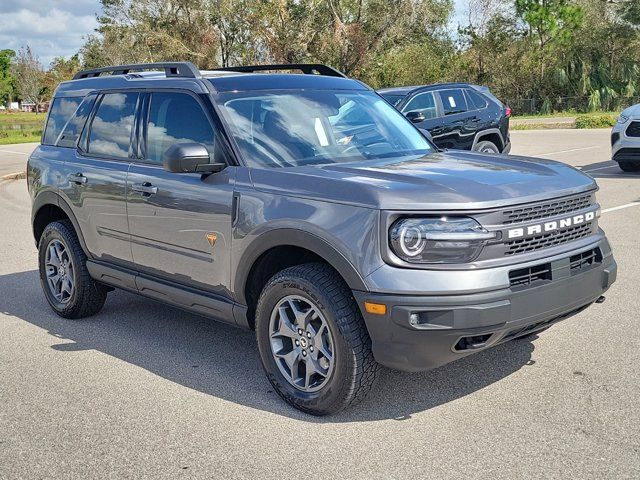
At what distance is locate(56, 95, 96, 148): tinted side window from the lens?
5977 mm

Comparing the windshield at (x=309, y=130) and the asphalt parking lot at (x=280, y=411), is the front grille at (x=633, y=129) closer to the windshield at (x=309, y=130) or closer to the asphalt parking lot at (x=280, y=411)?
the asphalt parking lot at (x=280, y=411)

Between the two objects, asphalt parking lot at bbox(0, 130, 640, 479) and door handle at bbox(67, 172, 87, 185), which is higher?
door handle at bbox(67, 172, 87, 185)

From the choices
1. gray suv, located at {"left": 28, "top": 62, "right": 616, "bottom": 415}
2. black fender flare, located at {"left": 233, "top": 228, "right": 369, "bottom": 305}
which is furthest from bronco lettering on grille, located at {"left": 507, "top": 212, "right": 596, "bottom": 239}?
black fender flare, located at {"left": 233, "top": 228, "right": 369, "bottom": 305}

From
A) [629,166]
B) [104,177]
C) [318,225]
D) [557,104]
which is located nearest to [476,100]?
[629,166]

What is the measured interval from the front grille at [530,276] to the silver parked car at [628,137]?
413 inches

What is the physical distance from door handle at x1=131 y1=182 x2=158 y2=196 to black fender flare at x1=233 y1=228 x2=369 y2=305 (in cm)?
96

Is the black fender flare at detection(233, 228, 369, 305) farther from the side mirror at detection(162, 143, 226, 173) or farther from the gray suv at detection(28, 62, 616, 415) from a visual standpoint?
the side mirror at detection(162, 143, 226, 173)

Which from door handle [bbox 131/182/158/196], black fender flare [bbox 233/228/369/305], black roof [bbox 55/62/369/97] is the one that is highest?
black roof [bbox 55/62/369/97]

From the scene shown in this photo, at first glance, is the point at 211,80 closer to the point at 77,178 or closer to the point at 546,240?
the point at 77,178

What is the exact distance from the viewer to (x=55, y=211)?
641cm

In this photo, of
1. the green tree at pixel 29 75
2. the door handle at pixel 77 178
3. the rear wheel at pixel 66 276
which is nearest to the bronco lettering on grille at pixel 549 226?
the door handle at pixel 77 178

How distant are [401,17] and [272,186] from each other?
36.9 metres

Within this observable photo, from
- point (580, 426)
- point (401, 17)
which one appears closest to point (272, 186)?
point (580, 426)

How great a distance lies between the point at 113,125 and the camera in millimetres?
5629
